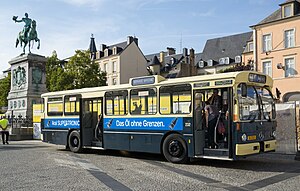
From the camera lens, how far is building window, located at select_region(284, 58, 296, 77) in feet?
140

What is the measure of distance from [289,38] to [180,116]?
35994 millimetres

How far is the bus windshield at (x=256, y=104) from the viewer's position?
1038 cm

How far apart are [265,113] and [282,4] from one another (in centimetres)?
3616

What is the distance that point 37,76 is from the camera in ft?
93.4

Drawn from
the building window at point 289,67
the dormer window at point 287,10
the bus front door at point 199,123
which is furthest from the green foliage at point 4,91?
the bus front door at point 199,123

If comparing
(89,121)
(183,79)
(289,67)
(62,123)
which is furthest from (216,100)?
(289,67)

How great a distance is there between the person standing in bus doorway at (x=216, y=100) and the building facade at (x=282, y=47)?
3261 centimetres

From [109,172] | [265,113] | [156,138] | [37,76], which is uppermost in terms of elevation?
[37,76]

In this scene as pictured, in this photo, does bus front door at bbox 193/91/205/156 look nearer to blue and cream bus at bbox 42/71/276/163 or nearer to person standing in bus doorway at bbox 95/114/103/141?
blue and cream bus at bbox 42/71/276/163

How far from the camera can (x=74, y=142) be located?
51.4 feet

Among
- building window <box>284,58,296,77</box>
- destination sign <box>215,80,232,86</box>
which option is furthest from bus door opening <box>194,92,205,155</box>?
building window <box>284,58,296,77</box>

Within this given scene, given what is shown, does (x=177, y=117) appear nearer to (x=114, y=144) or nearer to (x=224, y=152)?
(x=224, y=152)

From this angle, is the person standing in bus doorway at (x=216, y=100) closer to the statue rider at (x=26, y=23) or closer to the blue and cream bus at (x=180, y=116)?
the blue and cream bus at (x=180, y=116)

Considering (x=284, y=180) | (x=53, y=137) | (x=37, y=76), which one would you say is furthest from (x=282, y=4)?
(x=284, y=180)
